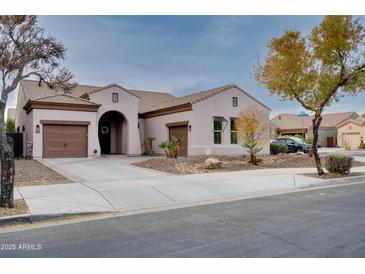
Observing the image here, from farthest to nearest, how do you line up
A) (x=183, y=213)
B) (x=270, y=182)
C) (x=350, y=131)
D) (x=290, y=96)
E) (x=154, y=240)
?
(x=350, y=131) → (x=290, y=96) → (x=270, y=182) → (x=183, y=213) → (x=154, y=240)

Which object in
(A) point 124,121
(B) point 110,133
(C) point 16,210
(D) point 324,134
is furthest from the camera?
(D) point 324,134

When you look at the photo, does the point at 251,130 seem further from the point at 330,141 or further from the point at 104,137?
the point at 330,141

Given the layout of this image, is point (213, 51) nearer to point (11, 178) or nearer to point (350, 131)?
point (11, 178)

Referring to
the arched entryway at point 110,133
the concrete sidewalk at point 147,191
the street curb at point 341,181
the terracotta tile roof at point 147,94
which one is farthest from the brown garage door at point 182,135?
the street curb at point 341,181

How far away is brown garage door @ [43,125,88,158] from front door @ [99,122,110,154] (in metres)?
5.02

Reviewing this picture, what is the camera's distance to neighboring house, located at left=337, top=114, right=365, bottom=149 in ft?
136

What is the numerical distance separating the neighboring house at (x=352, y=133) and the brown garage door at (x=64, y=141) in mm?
33861

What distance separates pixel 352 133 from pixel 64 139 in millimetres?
37975

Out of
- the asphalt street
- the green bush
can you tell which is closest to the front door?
the green bush

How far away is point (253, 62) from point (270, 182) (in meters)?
8.01

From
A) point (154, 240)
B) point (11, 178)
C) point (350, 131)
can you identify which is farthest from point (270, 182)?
point (350, 131)

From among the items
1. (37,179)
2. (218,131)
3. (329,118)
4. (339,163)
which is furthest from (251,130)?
(329,118)

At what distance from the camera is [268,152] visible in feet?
83.1

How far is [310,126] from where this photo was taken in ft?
159
